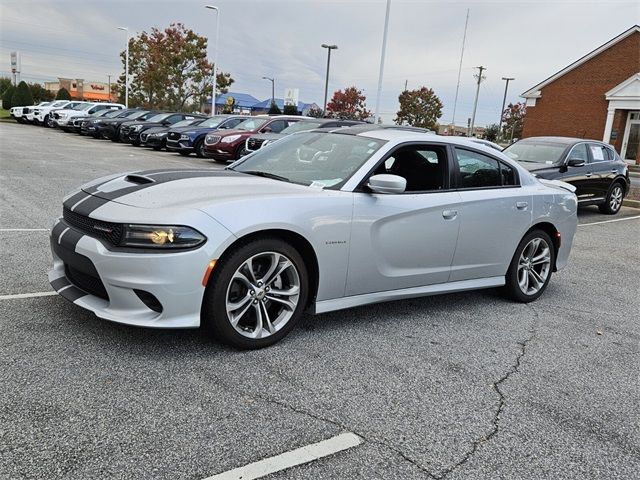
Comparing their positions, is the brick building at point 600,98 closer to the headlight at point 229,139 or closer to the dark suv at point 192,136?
the dark suv at point 192,136

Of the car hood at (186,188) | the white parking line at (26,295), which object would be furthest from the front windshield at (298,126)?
the white parking line at (26,295)

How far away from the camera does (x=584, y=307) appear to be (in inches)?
208

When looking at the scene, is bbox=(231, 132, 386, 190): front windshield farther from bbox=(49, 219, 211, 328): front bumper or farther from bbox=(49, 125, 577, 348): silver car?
bbox=(49, 219, 211, 328): front bumper

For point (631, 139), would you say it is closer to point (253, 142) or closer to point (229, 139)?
point (253, 142)

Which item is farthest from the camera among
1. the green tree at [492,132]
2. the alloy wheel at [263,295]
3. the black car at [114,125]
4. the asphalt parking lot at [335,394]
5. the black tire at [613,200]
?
the green tree at [492,132]

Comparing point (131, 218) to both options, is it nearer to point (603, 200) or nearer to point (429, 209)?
point (429, 209)

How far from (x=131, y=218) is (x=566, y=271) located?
5377mm

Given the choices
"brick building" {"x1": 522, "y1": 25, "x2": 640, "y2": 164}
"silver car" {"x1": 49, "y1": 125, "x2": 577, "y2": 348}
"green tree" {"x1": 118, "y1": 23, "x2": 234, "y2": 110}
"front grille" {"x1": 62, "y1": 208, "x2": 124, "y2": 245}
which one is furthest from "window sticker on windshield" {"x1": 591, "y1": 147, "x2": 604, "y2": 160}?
"green tree" {"x1": 118, "y1": 23, "x2": 234, "y2": 110}

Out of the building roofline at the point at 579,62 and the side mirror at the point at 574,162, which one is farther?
the building roofline at the point at 579,62

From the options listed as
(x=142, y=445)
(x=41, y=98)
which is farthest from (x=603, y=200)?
(x=41, y=98)

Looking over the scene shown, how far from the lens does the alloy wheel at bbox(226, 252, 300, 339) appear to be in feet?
11.5

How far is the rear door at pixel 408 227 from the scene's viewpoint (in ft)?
13.1

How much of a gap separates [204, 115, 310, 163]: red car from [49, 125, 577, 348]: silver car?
A: 11.7 metres

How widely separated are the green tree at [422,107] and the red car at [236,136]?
47.3 meters
